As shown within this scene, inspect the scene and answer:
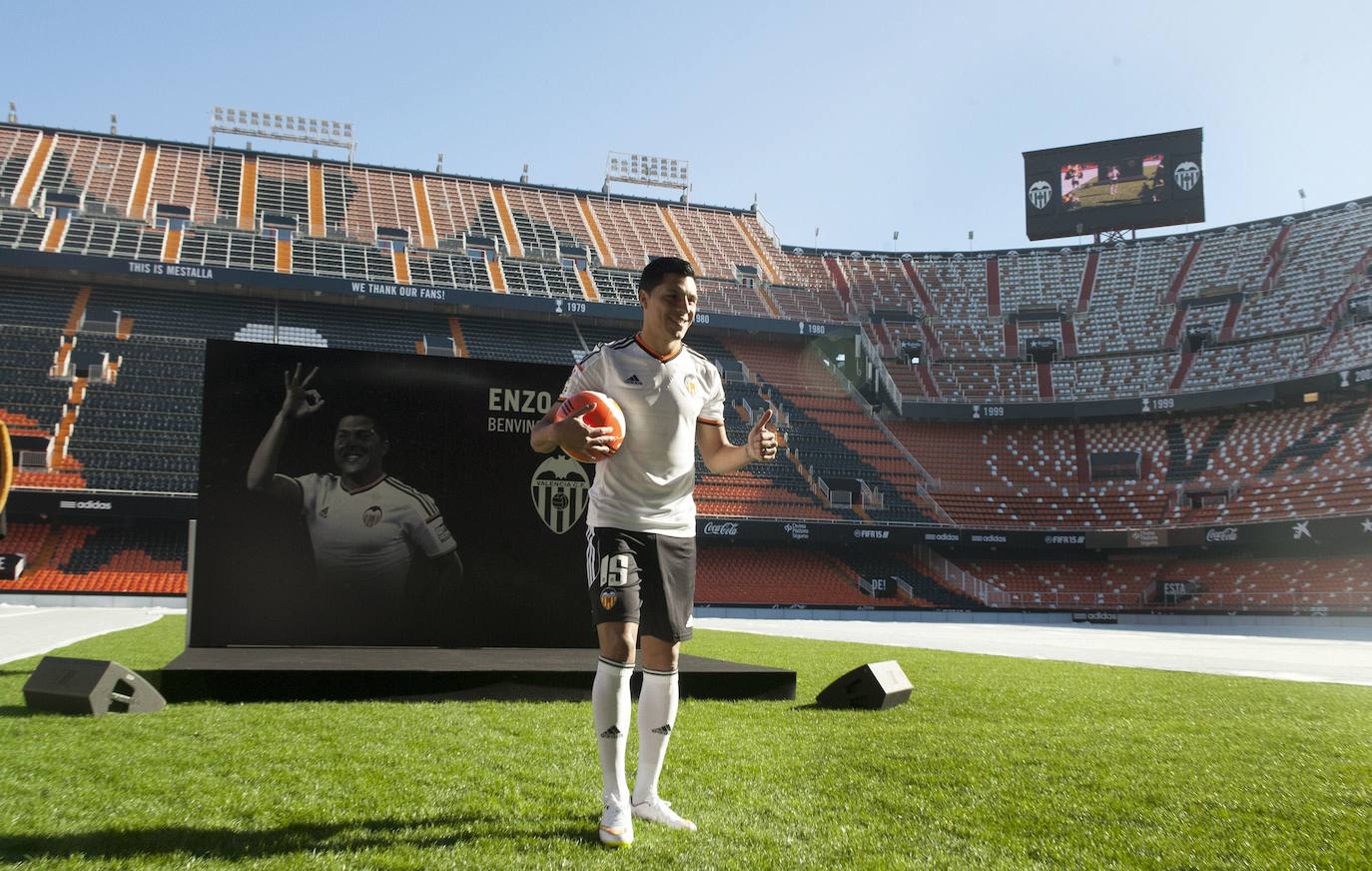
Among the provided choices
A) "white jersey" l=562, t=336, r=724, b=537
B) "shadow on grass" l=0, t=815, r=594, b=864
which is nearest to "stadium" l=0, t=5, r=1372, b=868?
"shadow on grass" l=0, t=815, r=594, b=864

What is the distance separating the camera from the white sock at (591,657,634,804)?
11.4 ft

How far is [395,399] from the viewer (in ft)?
27.3

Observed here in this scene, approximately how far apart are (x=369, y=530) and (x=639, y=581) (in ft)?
16.4

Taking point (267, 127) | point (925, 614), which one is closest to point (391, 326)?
point (267, 127)

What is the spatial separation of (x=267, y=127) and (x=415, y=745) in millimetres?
46938

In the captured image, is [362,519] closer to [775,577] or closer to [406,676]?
[406,676]

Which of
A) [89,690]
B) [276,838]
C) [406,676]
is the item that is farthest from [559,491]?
[276,838]

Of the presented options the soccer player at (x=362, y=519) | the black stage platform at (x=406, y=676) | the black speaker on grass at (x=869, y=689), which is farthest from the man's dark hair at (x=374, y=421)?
the black speaker on grass at (x=869, y=689)

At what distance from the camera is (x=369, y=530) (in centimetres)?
806

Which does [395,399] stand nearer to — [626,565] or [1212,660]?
[626,565]

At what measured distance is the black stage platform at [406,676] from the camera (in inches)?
253

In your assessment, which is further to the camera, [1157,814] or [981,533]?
[981,533]

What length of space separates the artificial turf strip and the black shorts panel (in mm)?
712

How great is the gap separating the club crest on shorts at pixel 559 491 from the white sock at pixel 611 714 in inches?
190
